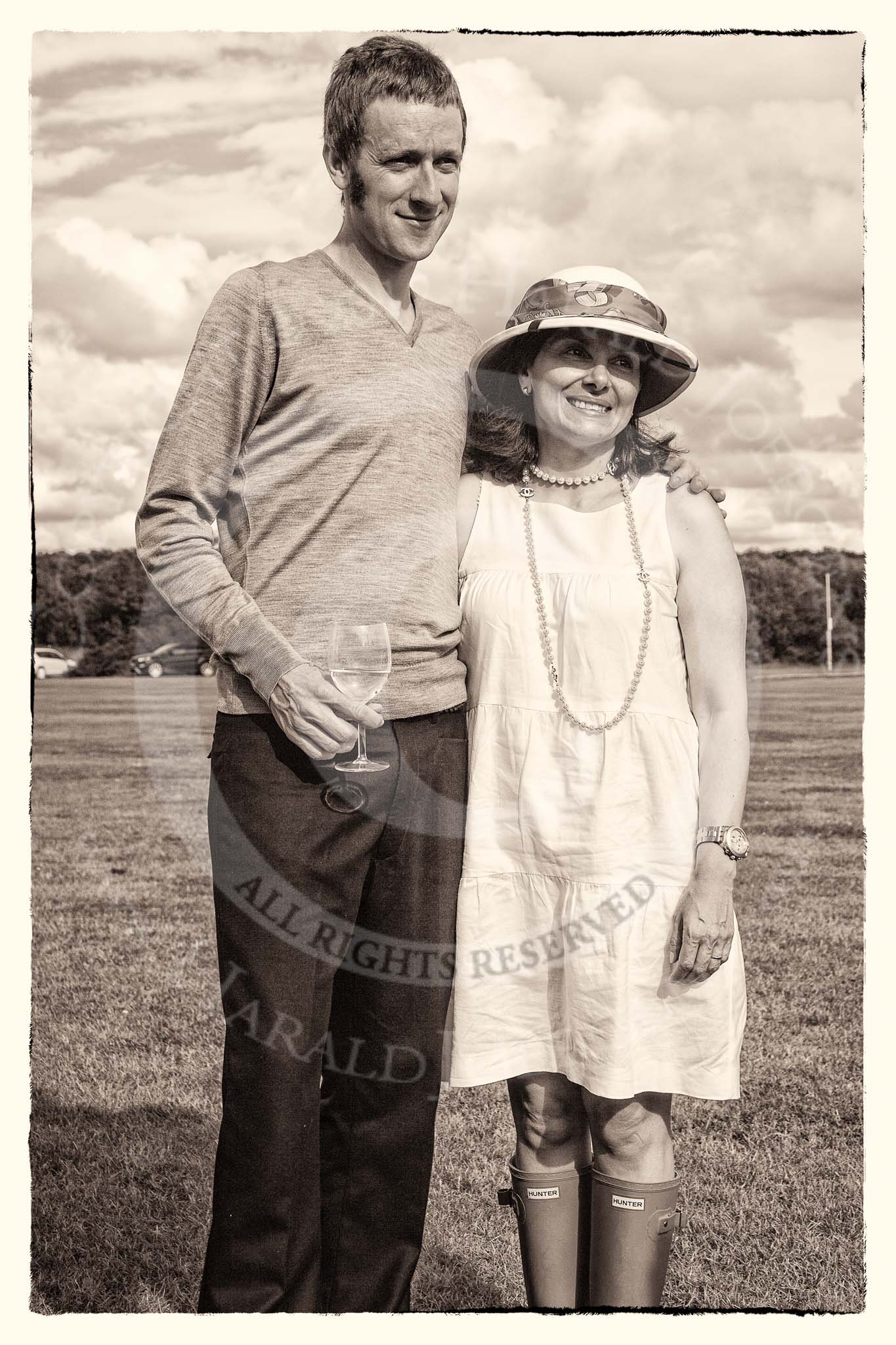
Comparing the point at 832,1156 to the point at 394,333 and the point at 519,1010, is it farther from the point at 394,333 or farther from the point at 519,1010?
A: the point at 394,333

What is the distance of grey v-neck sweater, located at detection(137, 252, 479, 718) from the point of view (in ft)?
7.30

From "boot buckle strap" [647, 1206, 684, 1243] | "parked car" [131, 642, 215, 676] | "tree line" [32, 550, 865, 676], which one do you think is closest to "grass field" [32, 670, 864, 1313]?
"tree line" [32, 550, 865, 676]

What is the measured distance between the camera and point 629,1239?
239cm

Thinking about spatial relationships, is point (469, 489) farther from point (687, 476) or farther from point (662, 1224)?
point (662, 1224)

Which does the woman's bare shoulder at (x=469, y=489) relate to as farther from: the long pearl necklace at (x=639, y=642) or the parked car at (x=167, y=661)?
the parked car at (x=167, y=661)

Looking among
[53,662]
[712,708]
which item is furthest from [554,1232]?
[53,662]

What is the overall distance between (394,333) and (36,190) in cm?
124

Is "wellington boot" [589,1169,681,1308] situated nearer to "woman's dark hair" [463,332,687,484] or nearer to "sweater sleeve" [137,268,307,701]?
"sweater sleeve" [137,268,307,701]

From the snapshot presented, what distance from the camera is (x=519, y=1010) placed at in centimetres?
245

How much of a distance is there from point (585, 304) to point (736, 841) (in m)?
1.06

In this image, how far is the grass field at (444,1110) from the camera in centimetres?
326

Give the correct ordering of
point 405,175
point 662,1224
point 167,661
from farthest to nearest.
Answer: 1. point 167,661
2. point 662,1224
3. point 405,175

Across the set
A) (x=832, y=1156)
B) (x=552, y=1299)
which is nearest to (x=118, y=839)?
(x=832, y=1156)

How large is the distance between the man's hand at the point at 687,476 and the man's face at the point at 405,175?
63cm
